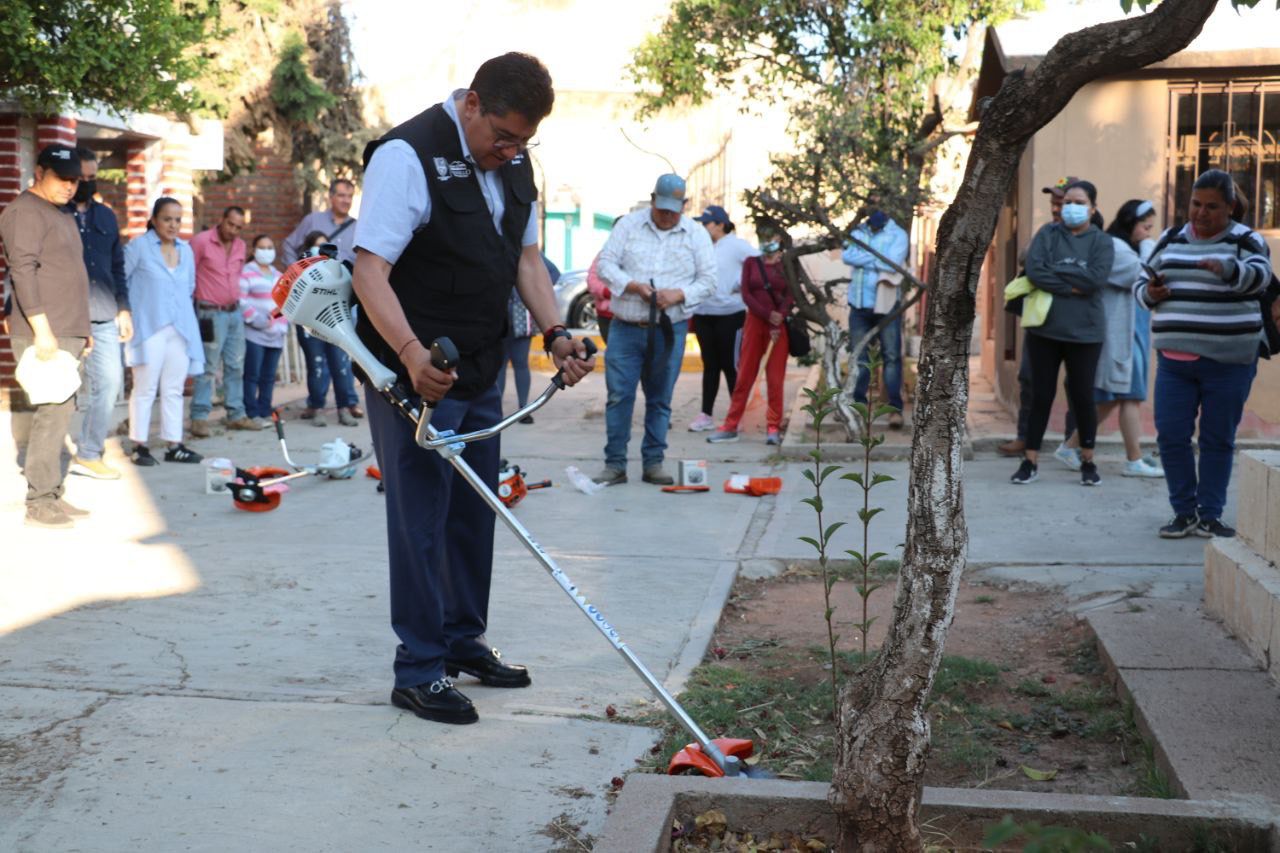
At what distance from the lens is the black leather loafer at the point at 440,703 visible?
4.33m

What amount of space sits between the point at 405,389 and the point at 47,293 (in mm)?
4407

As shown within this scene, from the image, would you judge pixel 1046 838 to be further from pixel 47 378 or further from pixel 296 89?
Result: pixel 296 89

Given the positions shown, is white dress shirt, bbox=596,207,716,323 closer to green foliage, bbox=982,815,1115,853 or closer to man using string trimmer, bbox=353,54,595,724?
man using string trimmer, bbox=353,54,595,724

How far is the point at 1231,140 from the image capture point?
33.8 ft

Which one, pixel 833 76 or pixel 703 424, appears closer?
pixel 703 424

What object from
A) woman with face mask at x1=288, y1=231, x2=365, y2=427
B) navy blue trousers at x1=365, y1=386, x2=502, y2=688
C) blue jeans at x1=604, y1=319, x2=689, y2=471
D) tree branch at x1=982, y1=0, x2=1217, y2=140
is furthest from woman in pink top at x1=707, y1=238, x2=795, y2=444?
tree branch at x1=982, y1=0, x2=1217, y2=140

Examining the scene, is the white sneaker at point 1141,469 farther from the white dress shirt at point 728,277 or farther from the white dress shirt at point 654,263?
the white dress shirt at point 728,277

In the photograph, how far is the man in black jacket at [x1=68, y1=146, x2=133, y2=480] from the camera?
8.82 meters

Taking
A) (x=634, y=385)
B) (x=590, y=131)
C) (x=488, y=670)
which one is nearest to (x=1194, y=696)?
(x=488, y=670)

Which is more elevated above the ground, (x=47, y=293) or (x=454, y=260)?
(x=454, y=260)

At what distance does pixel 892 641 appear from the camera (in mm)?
3082

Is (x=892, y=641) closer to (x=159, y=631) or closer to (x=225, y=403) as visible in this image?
(x=159, y=631)

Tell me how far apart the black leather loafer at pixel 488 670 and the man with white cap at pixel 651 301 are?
13.9 feet

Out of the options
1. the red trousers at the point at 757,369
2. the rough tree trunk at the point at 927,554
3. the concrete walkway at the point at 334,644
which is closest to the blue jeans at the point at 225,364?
the concrete walkway at the point at 334,644
